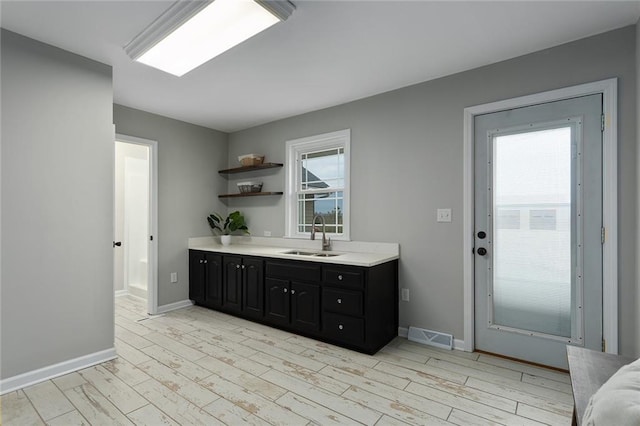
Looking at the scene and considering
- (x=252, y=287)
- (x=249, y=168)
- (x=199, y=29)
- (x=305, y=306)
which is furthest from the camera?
(x=249, y=168)

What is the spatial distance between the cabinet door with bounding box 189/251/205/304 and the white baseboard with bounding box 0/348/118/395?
147cm

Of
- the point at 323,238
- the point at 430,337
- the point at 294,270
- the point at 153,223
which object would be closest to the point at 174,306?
the point at 153,223

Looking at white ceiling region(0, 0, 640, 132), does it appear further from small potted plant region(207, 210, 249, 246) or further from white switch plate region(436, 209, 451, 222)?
small potted plant region(207, 210, 249, 246)

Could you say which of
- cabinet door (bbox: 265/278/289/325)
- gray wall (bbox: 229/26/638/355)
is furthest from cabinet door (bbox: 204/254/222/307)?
gray wall (bbox: 229/26/638/355)

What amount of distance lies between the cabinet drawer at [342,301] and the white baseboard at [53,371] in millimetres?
1920

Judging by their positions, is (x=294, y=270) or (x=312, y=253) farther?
(x=312, y=253)

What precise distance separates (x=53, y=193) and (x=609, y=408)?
131 inches

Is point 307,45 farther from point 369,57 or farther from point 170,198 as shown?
point 170,198

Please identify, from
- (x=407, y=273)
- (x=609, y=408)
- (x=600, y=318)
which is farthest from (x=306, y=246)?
(x=609, y=408)

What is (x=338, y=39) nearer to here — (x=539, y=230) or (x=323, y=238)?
(x=323, y=238)

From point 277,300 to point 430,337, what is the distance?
5.19 ft

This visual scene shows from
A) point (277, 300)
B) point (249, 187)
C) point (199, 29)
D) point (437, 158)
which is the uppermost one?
point (199, 29)

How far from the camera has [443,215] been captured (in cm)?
290

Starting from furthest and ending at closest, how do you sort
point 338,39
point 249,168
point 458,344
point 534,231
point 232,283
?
point 249,168 < point 232,283 < point 458,344 < point 534,231 < point 338,39
